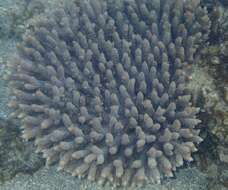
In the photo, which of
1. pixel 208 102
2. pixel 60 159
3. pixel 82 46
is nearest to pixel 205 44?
pixel 208 102

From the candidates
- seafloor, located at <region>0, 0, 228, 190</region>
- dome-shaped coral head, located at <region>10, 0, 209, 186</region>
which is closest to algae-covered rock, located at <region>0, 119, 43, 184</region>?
seafloor, located at <region>0, 0, 228, 190</region>

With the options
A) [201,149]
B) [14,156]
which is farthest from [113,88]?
[14,156]

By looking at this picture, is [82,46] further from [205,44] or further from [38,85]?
[205,44]

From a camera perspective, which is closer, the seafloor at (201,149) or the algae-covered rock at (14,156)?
the seafloor at (201,149)

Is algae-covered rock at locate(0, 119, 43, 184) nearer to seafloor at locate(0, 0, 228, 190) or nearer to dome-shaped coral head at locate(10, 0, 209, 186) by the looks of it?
seafloor at locate(0, 0, 228, 190)

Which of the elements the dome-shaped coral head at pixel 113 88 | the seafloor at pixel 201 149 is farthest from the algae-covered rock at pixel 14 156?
the dome-shaped coral head at pixel 113 88

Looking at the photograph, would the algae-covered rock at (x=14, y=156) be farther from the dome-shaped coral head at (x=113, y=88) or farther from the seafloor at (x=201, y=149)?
the dome-shaped coral head at (x=113, y=88)
